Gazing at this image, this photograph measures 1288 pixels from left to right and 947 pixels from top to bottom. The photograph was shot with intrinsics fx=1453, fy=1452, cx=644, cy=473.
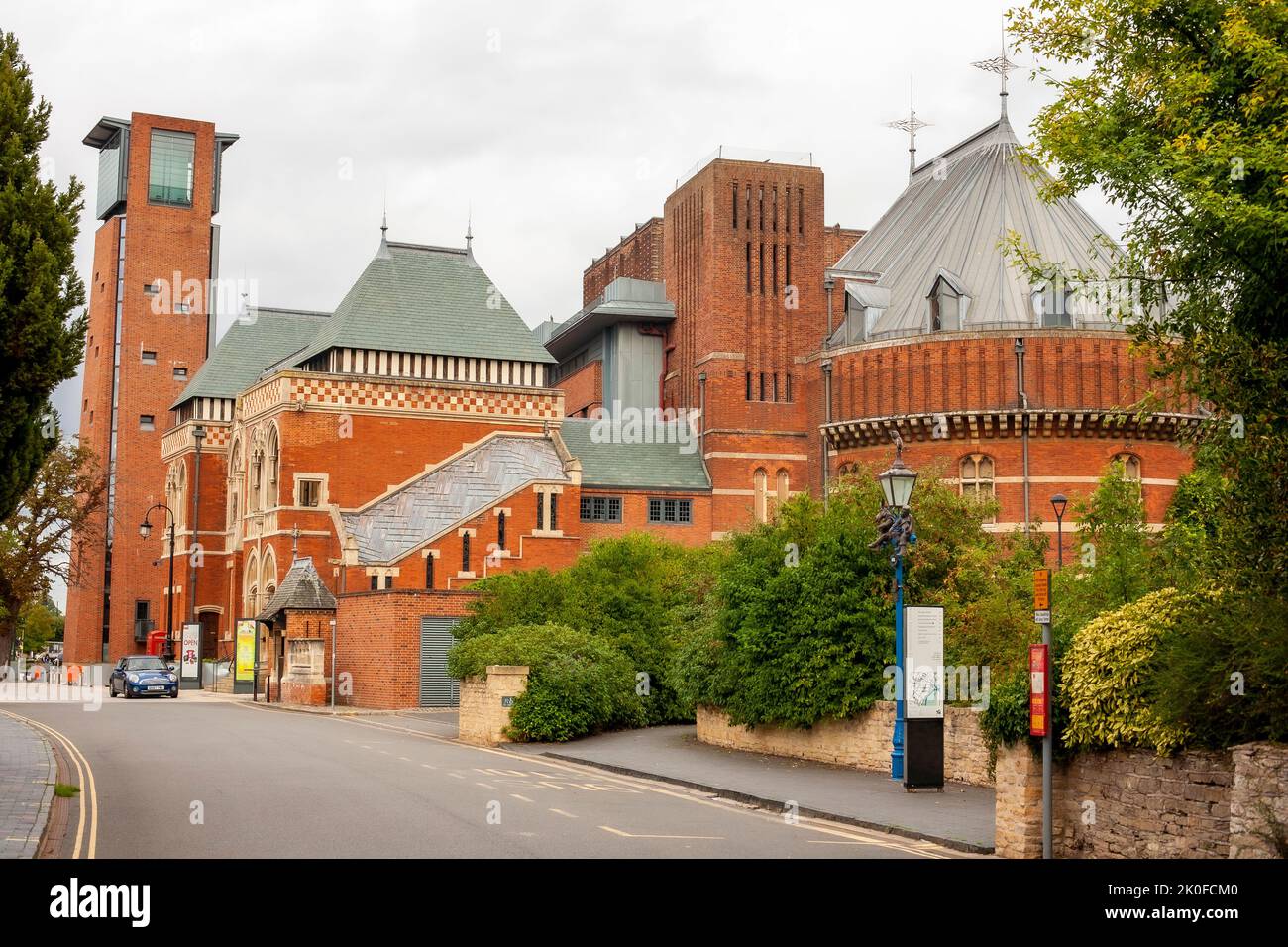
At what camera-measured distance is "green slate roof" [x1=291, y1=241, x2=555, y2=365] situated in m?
60.7

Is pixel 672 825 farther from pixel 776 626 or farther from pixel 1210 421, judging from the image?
pixel 776 626

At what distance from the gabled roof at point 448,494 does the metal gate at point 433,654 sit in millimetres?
6051

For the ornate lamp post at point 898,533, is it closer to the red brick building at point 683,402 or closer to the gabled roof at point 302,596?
the red brick building at point 683,402

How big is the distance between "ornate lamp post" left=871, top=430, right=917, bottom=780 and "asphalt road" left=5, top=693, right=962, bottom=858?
10.3ft

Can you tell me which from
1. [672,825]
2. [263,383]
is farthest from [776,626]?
[263,383]

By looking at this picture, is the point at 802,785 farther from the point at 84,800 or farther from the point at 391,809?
the point at 84,800

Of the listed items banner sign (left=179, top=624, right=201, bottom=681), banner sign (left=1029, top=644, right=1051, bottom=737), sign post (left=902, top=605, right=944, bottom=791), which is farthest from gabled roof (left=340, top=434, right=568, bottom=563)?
banner sign (left=1029, top=644, right=1051, bottom=737)

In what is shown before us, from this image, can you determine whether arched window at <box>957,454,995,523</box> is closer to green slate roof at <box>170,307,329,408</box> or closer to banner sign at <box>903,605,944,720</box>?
banner sign at <box>903,605,944,720</box>

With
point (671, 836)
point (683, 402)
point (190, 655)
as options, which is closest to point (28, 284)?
point (671, 836)

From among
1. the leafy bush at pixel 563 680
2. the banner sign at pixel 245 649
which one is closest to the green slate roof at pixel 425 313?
the banner sign at pixel 245 649

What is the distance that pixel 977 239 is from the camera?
5894 cm

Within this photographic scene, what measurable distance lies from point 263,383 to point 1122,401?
34018 millimetres

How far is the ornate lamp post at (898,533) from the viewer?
20688 mm

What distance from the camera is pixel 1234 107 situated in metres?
15.7
